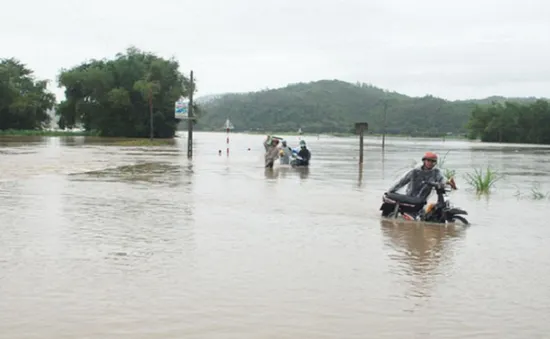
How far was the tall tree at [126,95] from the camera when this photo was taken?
85625 millimetres

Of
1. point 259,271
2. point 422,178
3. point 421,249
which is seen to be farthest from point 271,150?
point 259,271

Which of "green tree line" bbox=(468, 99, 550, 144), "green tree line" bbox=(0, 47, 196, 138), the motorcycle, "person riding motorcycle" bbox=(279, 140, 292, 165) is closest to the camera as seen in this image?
the motorcycle

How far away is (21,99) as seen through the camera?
8762cm

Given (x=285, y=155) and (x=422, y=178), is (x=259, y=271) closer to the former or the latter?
(x=422, y=178)

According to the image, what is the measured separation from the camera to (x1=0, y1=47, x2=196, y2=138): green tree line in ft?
281

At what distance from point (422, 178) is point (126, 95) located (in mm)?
74693

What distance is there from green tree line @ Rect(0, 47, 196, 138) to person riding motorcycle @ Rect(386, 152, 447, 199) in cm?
7271

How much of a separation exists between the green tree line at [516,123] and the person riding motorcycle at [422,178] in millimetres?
114736

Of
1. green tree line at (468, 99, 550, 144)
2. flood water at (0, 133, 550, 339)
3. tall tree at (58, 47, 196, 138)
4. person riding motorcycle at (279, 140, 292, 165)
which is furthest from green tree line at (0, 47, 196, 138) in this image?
flood water at (0, 133, 550, 339)

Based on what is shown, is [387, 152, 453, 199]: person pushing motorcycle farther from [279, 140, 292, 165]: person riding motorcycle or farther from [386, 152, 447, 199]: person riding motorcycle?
[279, 140, 292, 165]: person riding motorcycle

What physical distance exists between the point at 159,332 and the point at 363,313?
176 centimetres

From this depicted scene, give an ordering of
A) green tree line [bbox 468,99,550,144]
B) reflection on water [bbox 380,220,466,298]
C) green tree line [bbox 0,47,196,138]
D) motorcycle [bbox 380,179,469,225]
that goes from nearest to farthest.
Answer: reflection on water [bbox 380,220,466,298] → motorcycle [bbox 380,179,469,225] → green tree line [bbox 0,47,196,138] → green tree line [bbox 468,99,550,144]

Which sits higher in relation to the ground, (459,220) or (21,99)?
(21,99)

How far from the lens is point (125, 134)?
87.4 m
